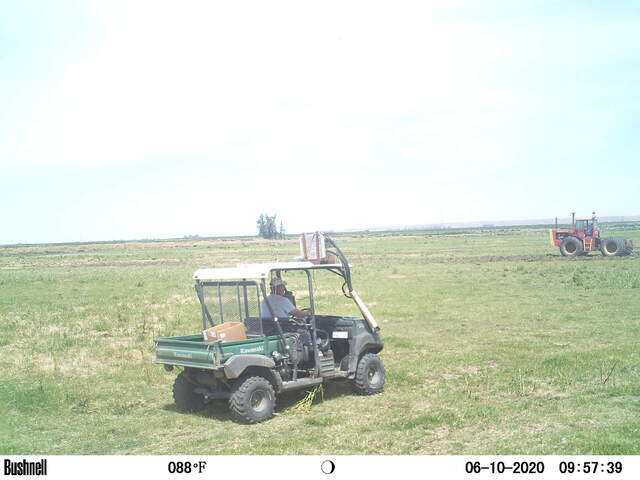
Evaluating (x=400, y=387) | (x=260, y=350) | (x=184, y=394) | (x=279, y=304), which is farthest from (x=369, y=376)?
(x=184, y=394)

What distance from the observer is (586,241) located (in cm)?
4600

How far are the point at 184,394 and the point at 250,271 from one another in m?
2.40

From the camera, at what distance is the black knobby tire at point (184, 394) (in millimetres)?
10656

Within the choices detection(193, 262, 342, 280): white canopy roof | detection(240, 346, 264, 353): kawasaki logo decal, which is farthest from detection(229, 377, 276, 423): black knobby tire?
detection(193, 262, 342, 280): white canopy roof

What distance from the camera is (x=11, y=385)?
39.7 ft

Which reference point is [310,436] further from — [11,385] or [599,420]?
[11,385]

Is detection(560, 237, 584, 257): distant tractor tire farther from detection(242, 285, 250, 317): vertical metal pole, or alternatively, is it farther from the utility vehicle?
detection(242, 285, 250, 317): vertical metal pole

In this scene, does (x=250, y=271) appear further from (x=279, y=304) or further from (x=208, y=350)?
(x=208, y=350)

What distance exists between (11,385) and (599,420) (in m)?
10.3

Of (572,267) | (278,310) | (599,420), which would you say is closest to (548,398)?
(599,420)

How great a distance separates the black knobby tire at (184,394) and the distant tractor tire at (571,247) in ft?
135

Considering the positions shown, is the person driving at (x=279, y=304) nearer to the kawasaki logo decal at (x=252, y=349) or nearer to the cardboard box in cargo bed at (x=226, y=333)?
the cardboard box in cargo bed at (x=226, y=333)

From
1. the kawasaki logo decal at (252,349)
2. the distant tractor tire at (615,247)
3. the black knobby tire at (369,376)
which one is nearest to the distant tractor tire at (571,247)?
the distant tractor tire at (615,247)

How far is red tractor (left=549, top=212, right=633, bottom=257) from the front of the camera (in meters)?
44.6
